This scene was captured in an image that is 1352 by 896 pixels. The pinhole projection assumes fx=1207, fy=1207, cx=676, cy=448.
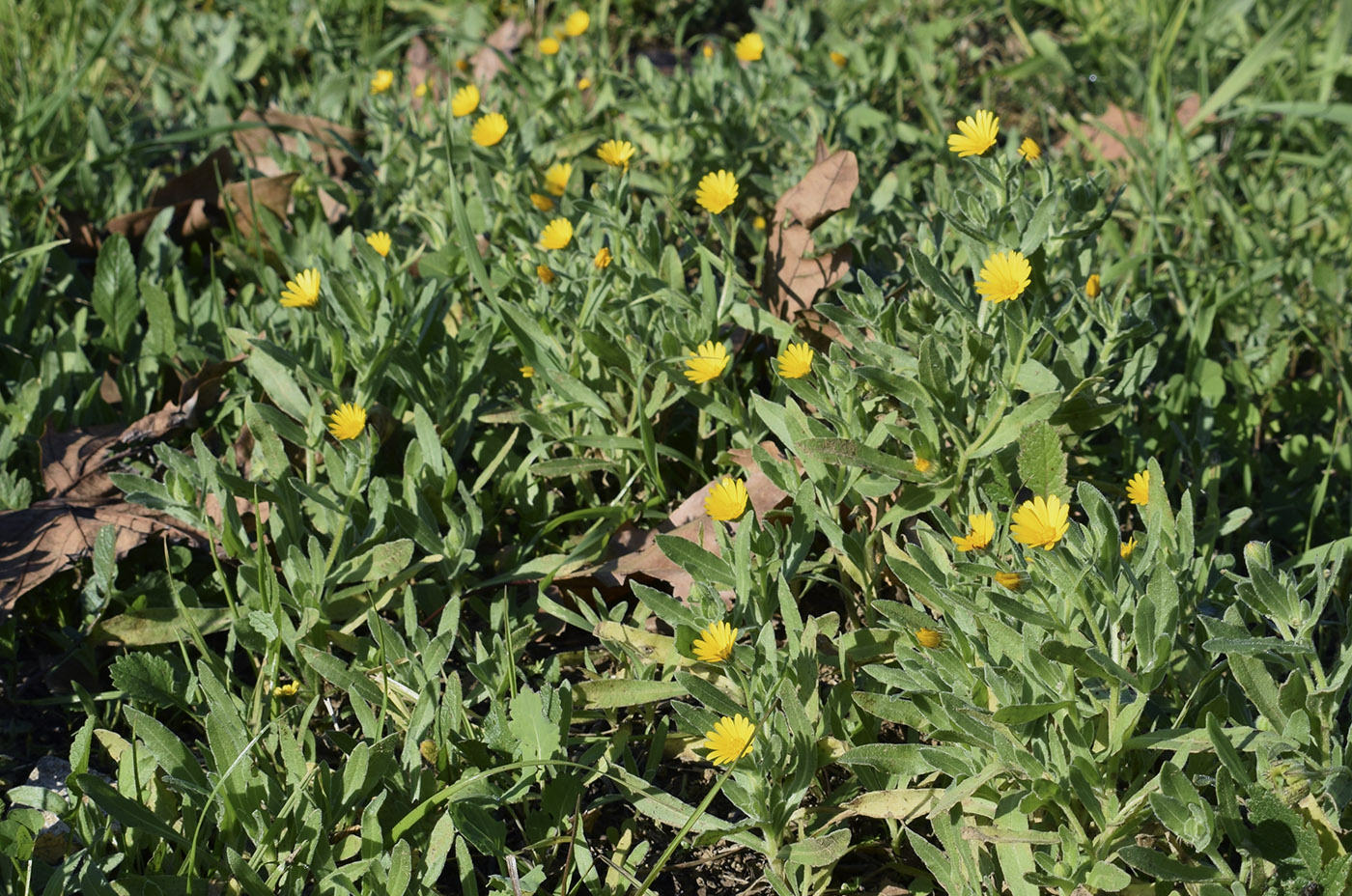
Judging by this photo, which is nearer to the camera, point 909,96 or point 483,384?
point 483,384

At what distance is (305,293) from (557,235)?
0.59m

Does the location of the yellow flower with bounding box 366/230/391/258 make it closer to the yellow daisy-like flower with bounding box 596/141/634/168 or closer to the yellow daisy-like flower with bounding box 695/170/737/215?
the yellow daisy-like flower with bounding box 596/141/634/168

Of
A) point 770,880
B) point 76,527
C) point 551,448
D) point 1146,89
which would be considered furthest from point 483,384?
point 1146,89

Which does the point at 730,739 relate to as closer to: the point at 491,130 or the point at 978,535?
the point at 978,535

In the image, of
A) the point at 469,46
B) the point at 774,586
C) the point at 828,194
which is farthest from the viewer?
the point at 469,46

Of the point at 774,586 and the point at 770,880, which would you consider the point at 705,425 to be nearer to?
the point at 774,586

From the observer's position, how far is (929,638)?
2035 mm

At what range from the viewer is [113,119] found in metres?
4.30

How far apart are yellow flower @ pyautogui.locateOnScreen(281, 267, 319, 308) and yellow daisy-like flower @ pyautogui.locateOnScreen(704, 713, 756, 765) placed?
53.9 inches

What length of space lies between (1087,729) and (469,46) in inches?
151

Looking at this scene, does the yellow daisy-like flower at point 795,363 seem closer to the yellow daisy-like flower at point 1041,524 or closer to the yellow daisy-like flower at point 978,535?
the yellow daisy-like flower at point 978,535

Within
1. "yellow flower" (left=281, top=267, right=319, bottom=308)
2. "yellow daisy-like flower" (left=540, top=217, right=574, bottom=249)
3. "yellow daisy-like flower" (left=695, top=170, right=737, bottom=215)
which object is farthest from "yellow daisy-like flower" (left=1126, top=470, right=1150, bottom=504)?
"yellow flower" (left=281, top=267, right=319, bottom=308)

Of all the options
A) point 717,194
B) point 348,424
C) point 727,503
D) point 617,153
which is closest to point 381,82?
point 617,153

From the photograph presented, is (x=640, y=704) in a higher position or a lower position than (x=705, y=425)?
lower
